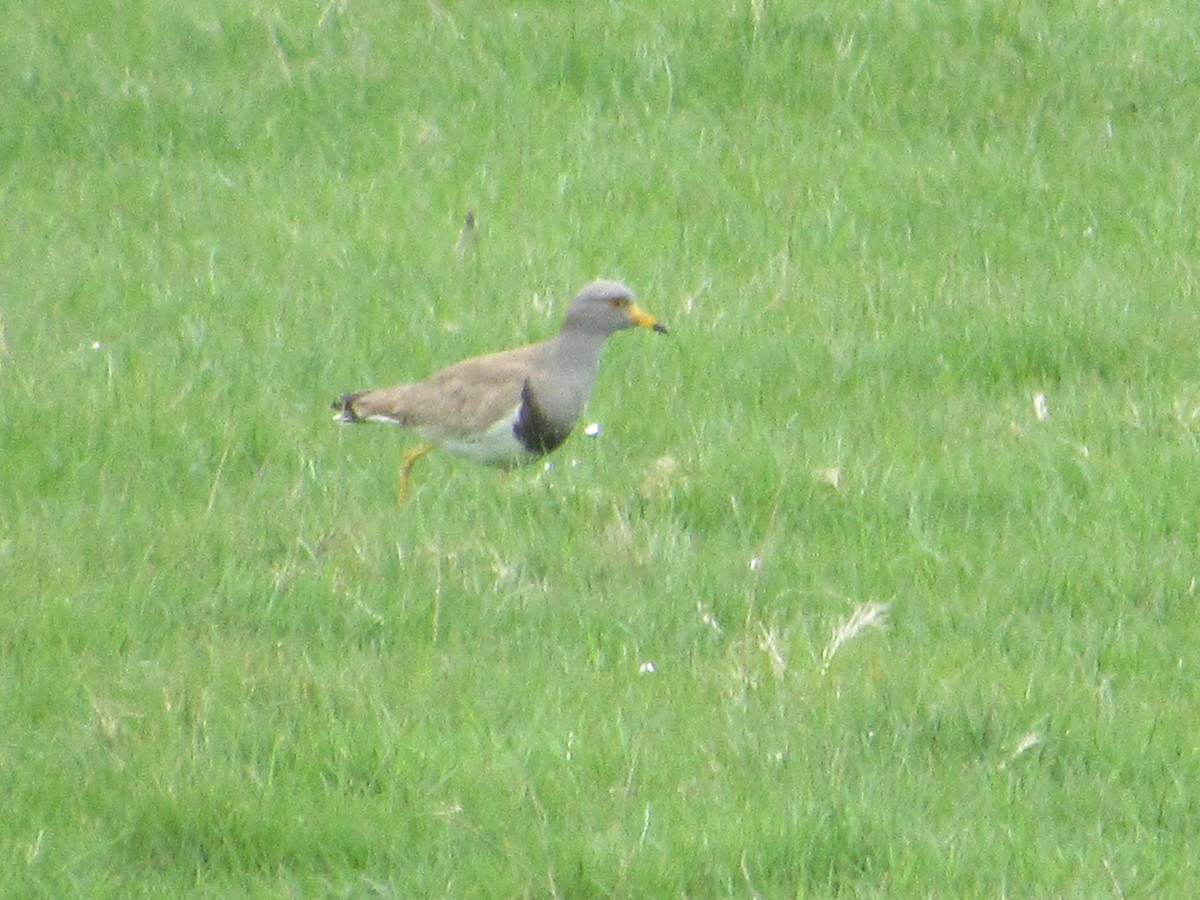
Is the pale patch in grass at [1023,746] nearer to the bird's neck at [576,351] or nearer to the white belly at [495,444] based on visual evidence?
the white belly at [495,444]

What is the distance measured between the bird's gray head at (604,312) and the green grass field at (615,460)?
1.00ft

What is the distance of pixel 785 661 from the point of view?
5832mm

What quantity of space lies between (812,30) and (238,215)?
3171mm

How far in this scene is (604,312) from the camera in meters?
7.98

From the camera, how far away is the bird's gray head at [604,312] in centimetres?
794

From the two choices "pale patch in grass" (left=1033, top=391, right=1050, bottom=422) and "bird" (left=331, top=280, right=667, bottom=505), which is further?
"pale patch in grass" (left=1033, top=391, right=1050, bottom=422)

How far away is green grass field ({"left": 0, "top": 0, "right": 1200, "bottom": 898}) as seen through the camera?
5.16 m

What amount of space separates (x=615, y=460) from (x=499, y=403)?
1.51ft

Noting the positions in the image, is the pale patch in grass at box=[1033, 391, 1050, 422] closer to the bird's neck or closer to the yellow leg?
the bird's neck

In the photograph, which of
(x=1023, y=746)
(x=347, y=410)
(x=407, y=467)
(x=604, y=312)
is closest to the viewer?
(x=1023, y=746)

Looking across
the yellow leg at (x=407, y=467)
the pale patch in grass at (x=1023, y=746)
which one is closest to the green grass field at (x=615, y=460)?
the pale patch in grass at (x=1023, y=746)

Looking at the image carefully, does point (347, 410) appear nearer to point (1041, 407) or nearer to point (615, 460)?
point (615, 460)

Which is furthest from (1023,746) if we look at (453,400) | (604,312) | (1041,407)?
(604,312)

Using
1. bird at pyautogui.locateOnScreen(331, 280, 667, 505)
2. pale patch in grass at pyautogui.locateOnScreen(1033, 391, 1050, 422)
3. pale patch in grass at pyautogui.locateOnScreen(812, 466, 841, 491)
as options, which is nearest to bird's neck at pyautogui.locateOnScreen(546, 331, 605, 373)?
bird at pyautogui.locateOnScreen(331, 280, 667, 505)
